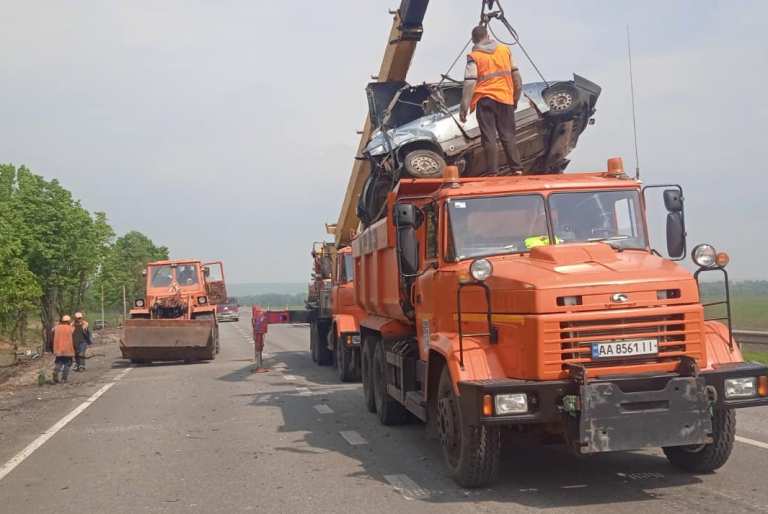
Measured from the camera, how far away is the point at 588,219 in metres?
7.89

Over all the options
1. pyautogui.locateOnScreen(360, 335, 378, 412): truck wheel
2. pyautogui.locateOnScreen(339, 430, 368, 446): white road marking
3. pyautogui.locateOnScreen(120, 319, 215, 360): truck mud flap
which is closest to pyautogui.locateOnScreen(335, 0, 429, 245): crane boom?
pyautogui.locateOnScreen(360, 335, 378, 412): truck wheel

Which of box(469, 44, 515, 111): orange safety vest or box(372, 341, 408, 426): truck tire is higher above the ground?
box(469, 44, 515, 111): orange safety vest

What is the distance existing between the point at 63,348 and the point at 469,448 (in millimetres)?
13554

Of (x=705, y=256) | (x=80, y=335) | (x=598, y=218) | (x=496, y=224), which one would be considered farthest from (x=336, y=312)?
(x=705, y=256)

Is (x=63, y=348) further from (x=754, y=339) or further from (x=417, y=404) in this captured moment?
(x=754, y=339)

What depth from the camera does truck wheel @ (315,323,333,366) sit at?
20.3 m

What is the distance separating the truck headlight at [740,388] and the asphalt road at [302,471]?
0.77 m

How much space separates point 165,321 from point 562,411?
54.8 feet

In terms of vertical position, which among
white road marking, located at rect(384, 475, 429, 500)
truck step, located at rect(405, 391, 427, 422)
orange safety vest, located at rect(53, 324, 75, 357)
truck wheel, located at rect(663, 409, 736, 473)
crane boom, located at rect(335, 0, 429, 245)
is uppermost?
crane boom, located at rect(335, 0, 429, 245)

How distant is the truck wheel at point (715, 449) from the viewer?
23.5ft

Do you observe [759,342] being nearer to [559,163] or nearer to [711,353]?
[559,163]

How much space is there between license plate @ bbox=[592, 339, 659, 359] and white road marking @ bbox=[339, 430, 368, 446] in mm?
3859

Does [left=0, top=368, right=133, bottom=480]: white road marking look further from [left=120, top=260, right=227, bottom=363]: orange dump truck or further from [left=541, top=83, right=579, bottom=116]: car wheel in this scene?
[left=541, top=83, right=579, bottom=116]: car wheel

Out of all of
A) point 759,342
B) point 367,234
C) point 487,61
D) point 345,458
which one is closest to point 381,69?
point 367,234
